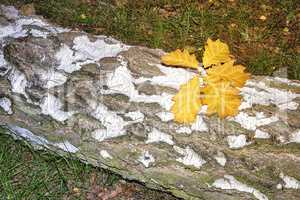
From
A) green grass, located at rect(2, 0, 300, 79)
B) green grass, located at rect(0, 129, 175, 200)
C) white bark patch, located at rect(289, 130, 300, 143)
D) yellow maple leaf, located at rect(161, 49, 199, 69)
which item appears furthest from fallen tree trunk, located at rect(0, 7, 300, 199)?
green grass, located at rect(2, 0, 300, 79)

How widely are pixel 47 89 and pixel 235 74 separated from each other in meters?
1.28

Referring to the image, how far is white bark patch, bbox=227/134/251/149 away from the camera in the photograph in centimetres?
251

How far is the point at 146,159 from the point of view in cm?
268

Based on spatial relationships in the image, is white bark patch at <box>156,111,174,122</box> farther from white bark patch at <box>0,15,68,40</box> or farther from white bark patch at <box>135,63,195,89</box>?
white bark patch at <box>0,15,68,40</box>

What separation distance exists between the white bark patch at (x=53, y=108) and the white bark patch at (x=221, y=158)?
1.02 meters

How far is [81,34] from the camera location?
3.04 m

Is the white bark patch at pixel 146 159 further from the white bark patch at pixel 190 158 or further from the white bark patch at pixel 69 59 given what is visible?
the white bark patch at pixel 69 59

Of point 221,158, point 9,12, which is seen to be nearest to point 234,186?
point 221,158

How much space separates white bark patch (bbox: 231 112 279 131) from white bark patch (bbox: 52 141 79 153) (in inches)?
45.8

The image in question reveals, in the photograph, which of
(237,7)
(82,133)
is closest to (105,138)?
(82,133)

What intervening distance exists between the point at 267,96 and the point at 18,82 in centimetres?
169

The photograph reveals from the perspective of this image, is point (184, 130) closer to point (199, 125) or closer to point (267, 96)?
point (199, 125)

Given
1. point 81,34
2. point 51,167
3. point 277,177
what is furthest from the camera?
point 51,167

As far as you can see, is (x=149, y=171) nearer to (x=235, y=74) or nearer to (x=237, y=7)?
(x=235, y=74)
